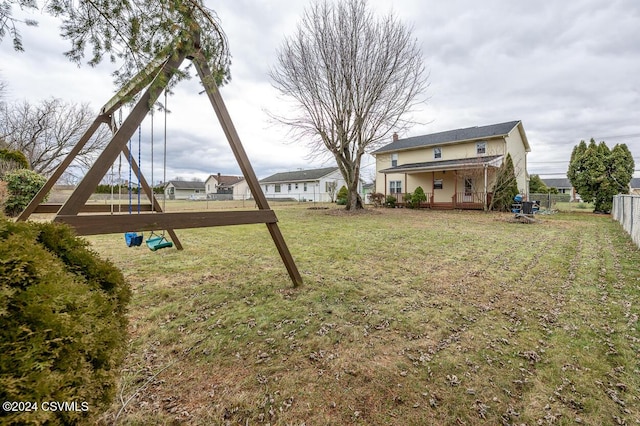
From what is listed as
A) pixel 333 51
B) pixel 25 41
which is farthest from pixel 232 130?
pixel 333 51

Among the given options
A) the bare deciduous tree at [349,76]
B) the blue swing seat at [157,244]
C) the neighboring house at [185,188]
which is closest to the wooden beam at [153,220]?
the blue swing seat at [157,244]

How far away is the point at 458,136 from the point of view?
22219 millimetres

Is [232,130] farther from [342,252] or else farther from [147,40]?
[342,252]

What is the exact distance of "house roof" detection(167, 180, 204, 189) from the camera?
2367 inches

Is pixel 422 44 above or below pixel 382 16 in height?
→ below

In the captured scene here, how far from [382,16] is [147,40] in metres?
15.5

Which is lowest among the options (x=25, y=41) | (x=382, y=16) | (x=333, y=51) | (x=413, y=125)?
(x=25, y=41)

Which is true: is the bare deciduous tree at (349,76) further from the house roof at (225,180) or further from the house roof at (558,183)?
the house roof at (558,183)

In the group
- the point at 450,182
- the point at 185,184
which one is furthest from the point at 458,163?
the point at 185,184

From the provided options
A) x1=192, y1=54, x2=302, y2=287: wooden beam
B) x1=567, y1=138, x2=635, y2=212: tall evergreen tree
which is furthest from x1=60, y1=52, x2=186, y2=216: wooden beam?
x1=567, y1=138, x2=635, y2=212: tall evergreen tree

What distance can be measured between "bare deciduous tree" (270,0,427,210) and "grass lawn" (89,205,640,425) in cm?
1201

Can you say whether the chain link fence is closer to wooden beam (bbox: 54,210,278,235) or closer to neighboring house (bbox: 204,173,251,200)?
wooden beam (bbox: 54,210,278,235)

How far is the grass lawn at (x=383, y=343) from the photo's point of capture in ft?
6.77

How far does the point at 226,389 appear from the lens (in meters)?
2.23
